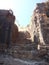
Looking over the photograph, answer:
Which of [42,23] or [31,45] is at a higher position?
[42,23]

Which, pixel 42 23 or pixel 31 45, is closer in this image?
pixel 31 45

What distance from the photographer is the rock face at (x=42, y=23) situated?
65.7 feet

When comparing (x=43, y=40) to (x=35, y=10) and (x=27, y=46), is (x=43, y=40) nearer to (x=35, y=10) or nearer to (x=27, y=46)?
(x=27, y=46)

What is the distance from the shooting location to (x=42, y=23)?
2141 cm

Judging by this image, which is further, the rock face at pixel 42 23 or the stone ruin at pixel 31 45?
the rock face at pixel 42 23

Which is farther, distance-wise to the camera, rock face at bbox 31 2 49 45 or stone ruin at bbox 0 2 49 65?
rock face at bbox 31 2 49 45

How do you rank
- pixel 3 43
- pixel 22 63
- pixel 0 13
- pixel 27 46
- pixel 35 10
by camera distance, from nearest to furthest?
pixel 22 63 < pixel 27 46 < pixel 3 43 < pixel 0 13 < pixel 35 10

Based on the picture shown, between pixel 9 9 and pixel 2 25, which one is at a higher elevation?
pixel 9 9

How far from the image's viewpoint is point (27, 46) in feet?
62.0

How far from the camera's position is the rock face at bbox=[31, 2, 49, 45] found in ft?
65.7

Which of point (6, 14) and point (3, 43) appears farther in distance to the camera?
point (6, 14)

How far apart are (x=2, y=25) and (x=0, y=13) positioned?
4.21ft

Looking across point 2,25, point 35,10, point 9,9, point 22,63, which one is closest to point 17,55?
point 22,63

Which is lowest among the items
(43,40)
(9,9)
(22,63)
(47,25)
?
(22,63)
